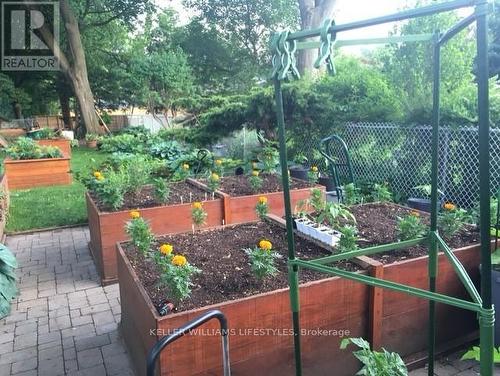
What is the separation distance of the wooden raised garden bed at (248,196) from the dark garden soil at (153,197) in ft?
0.52

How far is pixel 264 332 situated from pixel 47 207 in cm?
530

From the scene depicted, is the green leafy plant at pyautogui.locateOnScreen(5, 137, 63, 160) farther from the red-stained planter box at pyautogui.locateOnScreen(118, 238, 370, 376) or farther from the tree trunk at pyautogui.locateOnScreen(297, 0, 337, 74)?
Answer: the red-stained planter box at pyautogui.locateOnScreen(118, 238, 370, 376)

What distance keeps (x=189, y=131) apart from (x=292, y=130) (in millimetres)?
2001

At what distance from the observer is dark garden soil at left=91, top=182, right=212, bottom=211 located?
164 inches

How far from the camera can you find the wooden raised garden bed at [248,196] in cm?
430

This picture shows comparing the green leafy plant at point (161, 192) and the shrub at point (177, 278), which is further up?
the green leafy plant at point (161, 192)

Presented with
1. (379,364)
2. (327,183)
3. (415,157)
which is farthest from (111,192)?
(415,157)

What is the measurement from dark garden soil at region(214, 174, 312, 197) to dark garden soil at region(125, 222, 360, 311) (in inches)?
52.5

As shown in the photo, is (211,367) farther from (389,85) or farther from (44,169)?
(44,169)

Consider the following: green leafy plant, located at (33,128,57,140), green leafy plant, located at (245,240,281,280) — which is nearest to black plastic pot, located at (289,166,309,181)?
green leafy plant, located at (245,240,281,280)

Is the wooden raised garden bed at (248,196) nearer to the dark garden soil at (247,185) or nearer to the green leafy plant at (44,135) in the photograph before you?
the dark garden soil at (247,185)

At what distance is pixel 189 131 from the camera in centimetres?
781

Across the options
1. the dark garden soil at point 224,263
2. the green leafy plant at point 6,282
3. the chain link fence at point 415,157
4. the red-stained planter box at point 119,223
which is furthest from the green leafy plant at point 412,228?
the green leafy plant at point 6,282

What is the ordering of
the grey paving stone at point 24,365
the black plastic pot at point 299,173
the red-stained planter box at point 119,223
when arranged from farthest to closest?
the black plastic pot at point 299,173, the red-stained planter box at point 119,223, the grey paving stone at point 24,365
